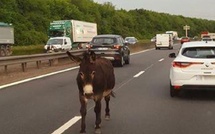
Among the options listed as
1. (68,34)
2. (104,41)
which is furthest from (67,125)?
(68,34)

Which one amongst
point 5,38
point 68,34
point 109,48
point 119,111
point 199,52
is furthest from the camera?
point 68,34

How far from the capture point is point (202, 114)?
8.84m

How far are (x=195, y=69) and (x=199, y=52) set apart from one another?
597 mm

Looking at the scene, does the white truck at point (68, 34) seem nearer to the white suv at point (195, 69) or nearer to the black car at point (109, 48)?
the black car at point (109, 48)

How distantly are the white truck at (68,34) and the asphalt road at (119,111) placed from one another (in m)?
19.5

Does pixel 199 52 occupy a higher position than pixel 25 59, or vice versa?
pixel 199 52

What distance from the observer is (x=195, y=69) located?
1064 cm

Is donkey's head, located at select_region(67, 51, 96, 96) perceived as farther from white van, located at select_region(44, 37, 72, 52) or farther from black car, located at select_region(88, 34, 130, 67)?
white van, located at select_region(44, 37, 72, 52)

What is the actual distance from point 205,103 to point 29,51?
88.5 feet

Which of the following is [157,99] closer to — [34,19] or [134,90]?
[134,90]

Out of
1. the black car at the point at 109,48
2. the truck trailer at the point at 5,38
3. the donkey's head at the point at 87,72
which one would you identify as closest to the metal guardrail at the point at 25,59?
the black car at the point at 109,48

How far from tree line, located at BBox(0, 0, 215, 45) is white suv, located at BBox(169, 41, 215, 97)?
37.6 meters

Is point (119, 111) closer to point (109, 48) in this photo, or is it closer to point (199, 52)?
point (199, 52)

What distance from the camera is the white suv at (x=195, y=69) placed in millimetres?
10586
